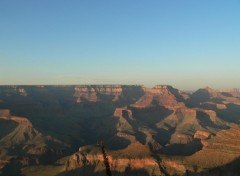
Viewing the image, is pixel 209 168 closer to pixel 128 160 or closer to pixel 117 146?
pixel 128 160

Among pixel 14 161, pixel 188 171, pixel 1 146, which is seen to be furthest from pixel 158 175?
pixel 1 146

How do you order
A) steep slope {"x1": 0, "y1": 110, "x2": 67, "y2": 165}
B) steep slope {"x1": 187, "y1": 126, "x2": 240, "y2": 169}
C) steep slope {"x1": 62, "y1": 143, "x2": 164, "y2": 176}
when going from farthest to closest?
1. steep slope {"x1": 0, "y1": 110, "x2": 67, "y2": 165}
2. steep slope {"x1": 62, "y1": 143, "x2": 164, "y2": 176}
3. steep slope {"x1": 187, "y1": 126, "x2": 240, "y2": 169}

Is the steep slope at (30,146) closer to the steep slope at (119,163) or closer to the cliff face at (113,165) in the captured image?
the cliff face at (113,165)

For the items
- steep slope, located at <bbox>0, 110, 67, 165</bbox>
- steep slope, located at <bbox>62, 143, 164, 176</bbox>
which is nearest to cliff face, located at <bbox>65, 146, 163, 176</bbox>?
steep slope, located at <bbox>62, 143, 164, 176</bbox>

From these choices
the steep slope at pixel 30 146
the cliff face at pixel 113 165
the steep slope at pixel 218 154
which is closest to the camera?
the steep slope at pixel 218 154

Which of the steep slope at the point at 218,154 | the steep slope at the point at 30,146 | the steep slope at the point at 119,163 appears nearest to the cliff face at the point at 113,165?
the steep slope at the point at 119,163

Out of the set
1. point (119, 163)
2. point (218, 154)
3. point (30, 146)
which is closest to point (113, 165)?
point (119, 163)

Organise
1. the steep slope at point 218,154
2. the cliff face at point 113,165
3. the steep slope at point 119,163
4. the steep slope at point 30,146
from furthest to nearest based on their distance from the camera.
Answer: the steep slope at point 30,146
the steep slope at point 119,163
the cliff face at point 113,165
the steep slope at point 218,154

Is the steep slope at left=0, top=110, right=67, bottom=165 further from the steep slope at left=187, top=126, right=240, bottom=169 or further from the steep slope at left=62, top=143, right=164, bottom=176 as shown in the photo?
the steep slope at left=187, top=126, right=240, bottom=169

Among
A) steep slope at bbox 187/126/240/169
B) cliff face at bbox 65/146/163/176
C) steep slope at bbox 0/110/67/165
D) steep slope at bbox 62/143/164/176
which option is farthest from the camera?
steep slope at bbox 0/110/67/165

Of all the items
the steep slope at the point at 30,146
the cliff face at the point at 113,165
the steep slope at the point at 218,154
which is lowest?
the steep slope at the point at 30,146

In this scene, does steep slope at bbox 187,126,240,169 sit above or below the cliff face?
above
